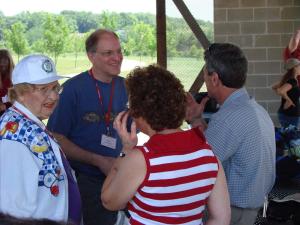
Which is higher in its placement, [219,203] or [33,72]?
[33,72]

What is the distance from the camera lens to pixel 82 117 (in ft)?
8.83

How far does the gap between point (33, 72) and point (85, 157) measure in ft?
2.38

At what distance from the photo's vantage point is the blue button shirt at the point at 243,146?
221 centimetres

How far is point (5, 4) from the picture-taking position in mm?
13953

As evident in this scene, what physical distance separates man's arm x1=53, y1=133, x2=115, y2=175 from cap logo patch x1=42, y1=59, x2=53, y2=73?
0.64 m

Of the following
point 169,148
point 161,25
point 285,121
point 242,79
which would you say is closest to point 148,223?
point 169,148

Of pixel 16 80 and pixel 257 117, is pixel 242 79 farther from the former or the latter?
pixel 16 80

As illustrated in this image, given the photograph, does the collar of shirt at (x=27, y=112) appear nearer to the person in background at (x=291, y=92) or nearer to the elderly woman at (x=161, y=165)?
the elderly woman at (x=161, y=165)

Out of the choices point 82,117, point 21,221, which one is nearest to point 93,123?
point 82,117

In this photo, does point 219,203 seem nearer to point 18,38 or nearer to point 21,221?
point 21,221

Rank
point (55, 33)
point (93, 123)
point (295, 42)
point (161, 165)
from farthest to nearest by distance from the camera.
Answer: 1. point (55, 33)
2. point (295, 42)
3. point (93, 123)
4. point (161, 165)

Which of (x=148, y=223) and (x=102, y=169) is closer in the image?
(x=148, y=223)

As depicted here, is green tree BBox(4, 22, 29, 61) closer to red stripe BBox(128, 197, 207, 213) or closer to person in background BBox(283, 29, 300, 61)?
person in background BBox(283, 29, 300, 61)

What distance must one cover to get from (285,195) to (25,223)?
249cm
